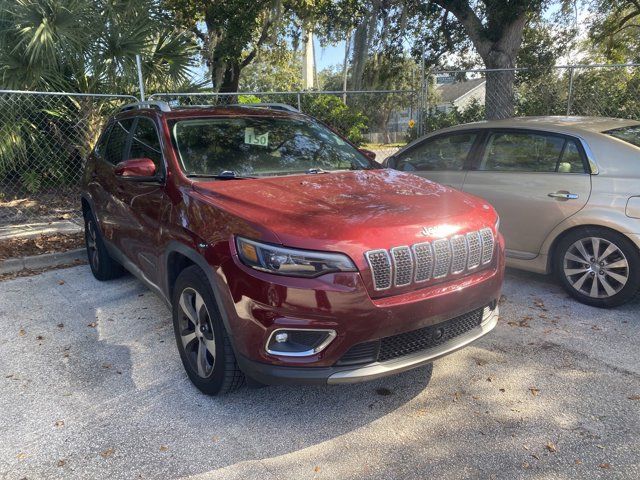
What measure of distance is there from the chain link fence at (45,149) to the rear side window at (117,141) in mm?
2920

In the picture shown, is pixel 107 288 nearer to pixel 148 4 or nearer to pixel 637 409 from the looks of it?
pixel 637 409

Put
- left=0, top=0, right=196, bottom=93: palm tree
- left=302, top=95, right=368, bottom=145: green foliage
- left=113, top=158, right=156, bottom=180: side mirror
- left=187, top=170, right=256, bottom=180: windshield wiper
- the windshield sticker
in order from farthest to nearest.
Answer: left=302, top=95, right=368, bottom=145: green foliage, left=0, top=0, right=196, bottom=93: palm tree, the windshield sticker, left=113, top=158, right=156, bottom=180: side mirror, left=187, top=170, right=256, bottom=180: windshield wiper

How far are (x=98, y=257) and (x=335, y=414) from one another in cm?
351

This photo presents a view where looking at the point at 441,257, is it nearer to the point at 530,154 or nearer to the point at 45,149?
the point at 530,154

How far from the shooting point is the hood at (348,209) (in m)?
2.61

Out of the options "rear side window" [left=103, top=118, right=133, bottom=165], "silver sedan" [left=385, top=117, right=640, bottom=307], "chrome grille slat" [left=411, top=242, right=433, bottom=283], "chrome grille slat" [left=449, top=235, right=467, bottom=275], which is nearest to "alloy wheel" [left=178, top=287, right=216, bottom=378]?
"chrome grille slat" [left=411, top=242, right=433, bottom=283]

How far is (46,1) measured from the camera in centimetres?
765

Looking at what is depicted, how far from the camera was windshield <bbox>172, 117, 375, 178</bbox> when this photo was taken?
12.0 feet

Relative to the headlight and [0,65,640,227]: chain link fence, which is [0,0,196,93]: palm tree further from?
the headlight

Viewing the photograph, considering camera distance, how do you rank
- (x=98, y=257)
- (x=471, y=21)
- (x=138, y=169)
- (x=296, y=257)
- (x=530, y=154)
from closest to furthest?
(x=296, y=257)
(x=138, y=169)
(x=530, y=154)
(x=98, y=257)
(x=471, y=21)

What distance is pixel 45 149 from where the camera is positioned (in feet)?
29.2

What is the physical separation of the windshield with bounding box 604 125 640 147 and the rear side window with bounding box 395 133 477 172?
1.32m

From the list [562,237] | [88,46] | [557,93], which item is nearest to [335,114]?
[557,93]

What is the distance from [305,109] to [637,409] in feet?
30.7
